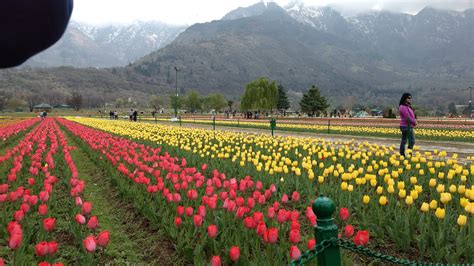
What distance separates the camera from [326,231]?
A: 242 centimetres

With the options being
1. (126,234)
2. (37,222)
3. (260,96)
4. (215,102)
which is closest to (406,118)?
(126,234)

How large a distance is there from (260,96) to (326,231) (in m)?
75.5

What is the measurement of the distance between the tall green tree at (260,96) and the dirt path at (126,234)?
68600 millimetres

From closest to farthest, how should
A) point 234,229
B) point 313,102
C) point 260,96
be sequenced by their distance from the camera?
point 234,229 < point 260,96 < point 313,102

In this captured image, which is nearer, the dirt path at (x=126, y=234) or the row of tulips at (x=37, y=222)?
the row of tulips at (x=37, y=222)

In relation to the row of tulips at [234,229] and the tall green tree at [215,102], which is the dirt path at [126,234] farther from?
the tall green tree at [215,102]

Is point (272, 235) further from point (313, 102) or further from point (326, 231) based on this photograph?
point (313, 102)

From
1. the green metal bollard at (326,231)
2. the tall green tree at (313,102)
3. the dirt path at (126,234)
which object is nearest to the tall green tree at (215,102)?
the tall green tree at (313,102)

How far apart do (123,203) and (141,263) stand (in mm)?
2890

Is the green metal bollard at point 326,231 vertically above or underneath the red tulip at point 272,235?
above

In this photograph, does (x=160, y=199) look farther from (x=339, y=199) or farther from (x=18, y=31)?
(x=18, y=31)

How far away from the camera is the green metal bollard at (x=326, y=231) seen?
2.40 meters

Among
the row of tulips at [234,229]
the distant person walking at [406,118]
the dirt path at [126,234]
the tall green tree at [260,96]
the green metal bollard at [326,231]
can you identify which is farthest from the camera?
the tall green tree at [260,96]

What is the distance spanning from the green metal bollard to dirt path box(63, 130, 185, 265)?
2.41 m
